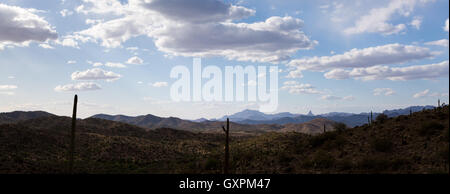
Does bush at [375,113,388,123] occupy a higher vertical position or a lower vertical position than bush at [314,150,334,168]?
higher

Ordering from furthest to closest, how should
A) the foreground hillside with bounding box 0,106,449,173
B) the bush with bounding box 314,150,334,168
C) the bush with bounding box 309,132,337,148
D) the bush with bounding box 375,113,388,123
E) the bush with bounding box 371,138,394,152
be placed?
the bush with bounding box 375,113,388,123
the bush with bounding box 309,132,337,148
the bush with bounding box 371,138,394,152
the bush with bounding box 314,150,334,168
the foreground hillside with bounding box 0,106,449,173

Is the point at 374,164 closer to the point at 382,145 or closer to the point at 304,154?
the point at 382,145

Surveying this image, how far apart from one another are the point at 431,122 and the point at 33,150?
4688 cm

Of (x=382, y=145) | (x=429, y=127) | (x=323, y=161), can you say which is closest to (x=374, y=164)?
(x=323, y=161)

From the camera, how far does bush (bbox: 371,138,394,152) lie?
22.6 metres

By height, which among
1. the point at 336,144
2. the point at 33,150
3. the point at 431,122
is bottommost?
the point at 33,150

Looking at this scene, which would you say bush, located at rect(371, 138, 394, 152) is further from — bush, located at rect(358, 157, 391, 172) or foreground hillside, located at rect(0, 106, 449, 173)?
bush, located at rect(358, 157, 391, 172)

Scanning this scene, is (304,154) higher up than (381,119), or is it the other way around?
(381,119)

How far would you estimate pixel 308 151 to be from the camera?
89.9 ft

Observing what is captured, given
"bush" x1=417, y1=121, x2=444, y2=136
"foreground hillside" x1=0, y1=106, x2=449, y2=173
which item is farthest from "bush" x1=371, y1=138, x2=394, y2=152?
"bush" x1=417, y1=121, x2=444, y2=136

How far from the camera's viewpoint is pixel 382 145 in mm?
22703
